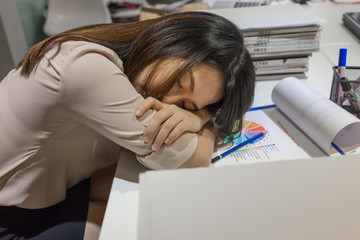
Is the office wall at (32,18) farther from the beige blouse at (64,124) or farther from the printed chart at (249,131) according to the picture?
the printed chart at (249,131)

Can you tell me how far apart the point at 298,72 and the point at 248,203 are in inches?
43.7

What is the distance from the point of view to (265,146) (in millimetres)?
1001

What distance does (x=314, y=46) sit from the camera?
1.33 metres

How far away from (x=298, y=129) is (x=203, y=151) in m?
0.37

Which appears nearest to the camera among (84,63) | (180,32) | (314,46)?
(84,63)

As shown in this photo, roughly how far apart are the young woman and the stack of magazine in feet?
1.25

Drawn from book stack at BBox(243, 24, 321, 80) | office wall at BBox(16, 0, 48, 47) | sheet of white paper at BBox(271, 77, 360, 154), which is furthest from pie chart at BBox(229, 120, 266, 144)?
office wall at BBox(16, 0, 48, 47)

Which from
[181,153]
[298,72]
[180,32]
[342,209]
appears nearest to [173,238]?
[342,209]

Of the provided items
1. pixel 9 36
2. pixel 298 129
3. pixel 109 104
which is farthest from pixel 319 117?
pixel 9 36

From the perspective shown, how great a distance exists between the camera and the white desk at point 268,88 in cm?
75

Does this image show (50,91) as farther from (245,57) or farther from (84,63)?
(245,57)

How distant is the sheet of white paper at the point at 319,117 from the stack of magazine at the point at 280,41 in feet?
0.81

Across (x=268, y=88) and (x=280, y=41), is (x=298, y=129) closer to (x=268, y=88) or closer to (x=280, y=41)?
(x=268, y=88)

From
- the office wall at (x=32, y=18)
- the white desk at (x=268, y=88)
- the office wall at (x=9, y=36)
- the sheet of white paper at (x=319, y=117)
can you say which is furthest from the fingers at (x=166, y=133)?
the office wall at (x=32, y=18)
